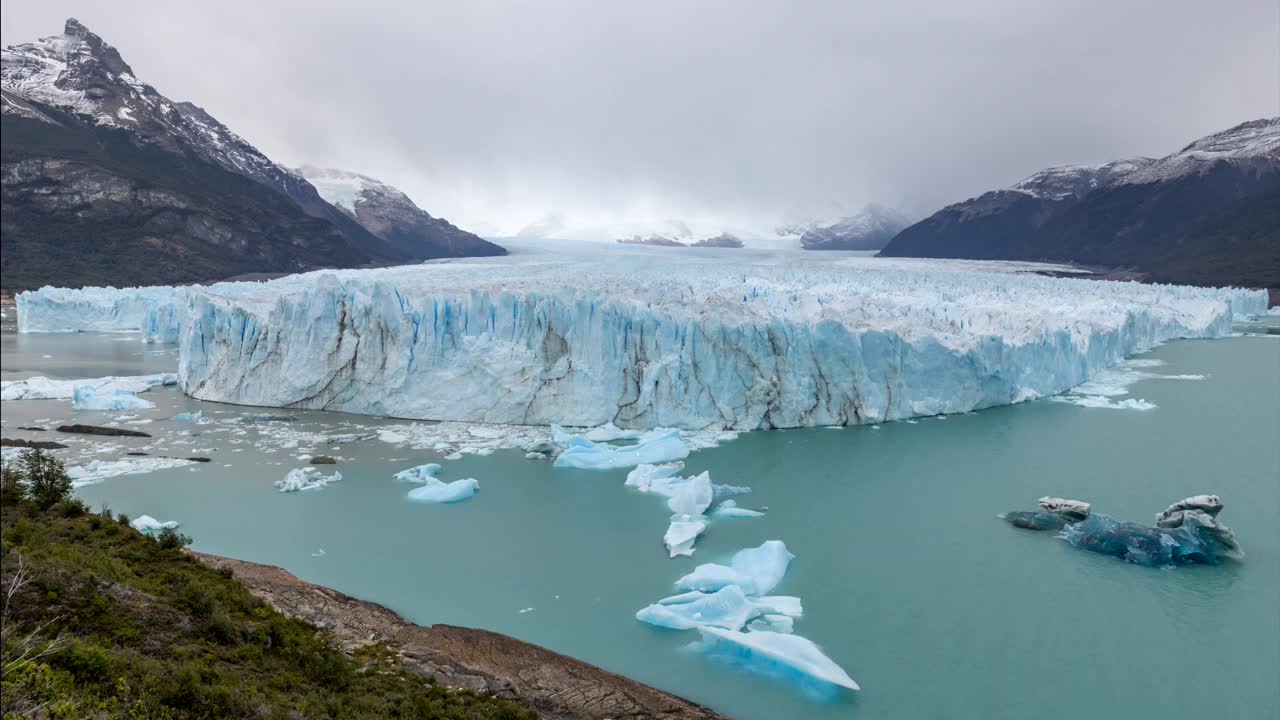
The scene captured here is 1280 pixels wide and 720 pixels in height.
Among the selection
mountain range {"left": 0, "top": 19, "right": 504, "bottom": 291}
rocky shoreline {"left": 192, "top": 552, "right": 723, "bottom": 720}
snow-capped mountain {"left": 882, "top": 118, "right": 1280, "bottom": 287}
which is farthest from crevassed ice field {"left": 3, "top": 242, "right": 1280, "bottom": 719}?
snow-capped mountain {"left": 882, "top": 118, "right": 1280, "bottom": 287}

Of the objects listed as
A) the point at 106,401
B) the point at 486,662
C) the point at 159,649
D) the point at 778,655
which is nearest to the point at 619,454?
the point at 486,662

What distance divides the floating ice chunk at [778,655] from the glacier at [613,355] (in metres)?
6.37

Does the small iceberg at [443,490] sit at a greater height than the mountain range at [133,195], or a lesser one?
lesser

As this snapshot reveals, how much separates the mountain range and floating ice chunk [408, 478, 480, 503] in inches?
1283

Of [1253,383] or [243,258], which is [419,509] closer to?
[1253,383]

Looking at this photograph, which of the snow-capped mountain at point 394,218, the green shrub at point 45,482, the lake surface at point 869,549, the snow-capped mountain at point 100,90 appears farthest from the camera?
the snow-capped mountain at point 394,218

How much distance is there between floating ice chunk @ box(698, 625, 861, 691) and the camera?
516 centimetres

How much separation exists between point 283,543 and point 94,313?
83.9ft

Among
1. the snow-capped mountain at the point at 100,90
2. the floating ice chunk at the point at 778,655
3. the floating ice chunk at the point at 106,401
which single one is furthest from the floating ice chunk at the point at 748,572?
the snow-capped mountain at the point at 100,90

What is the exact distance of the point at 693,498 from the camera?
842 centimetres

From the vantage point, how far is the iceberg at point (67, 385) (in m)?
14.9

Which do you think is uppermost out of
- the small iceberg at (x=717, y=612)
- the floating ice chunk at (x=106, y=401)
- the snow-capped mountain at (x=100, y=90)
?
the snow-capped mountain at (x=100, y=90)

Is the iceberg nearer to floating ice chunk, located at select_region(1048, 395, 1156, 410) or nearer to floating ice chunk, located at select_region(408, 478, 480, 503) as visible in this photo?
floating ice chunk, located at select_region(408, 478, 480, 503)

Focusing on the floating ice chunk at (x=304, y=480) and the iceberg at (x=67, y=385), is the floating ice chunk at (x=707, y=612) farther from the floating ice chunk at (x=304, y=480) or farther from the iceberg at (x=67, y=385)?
the iceberg at (x=67, y=385)
